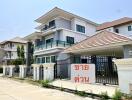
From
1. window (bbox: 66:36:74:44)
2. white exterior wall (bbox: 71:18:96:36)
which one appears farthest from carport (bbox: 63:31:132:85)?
white exterior wall (bbox: 71:18:96:36)

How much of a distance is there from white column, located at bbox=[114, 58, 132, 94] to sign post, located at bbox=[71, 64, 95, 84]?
→ 13.7 feet

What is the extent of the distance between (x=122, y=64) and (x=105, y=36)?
9.26 metres

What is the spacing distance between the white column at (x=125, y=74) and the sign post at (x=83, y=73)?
4.17 meters

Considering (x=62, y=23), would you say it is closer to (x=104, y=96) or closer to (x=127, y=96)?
(x=104, y=96)

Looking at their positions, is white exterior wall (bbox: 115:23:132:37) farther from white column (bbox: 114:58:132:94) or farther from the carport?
white column (bbox: 114:58:132:94)

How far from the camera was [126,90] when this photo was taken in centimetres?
1034

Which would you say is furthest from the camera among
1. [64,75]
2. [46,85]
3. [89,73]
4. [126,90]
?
[64,75]

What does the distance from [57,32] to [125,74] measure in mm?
20765

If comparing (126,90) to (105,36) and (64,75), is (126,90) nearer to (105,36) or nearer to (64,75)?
(105,36)

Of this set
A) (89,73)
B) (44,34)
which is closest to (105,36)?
(89,73)

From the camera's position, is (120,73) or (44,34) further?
(44,34)

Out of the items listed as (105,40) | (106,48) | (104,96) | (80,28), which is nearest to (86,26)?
(80,28)

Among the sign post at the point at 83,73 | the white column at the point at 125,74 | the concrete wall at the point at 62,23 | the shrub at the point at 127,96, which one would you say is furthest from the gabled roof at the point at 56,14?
the shrub at the point at 127,96

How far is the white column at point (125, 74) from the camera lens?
33.5 ft
